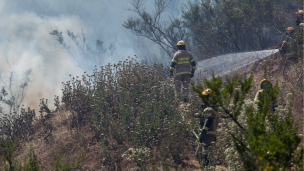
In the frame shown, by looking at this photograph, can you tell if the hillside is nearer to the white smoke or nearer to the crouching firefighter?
the crouching firefighter

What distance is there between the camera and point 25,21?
2558 cm

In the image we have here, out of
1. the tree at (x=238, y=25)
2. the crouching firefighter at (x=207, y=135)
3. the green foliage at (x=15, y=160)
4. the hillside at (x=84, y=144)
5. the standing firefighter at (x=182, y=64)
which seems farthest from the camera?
the tree at (x=238, y=25)

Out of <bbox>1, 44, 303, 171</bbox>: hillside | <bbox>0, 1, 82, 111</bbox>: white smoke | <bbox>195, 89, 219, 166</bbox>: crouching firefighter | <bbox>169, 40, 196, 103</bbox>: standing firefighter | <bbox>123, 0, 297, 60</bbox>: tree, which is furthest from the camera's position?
<bbox>0, 1, 82, 111</bbox>: white smoke

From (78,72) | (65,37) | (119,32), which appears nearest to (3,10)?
(65,37)

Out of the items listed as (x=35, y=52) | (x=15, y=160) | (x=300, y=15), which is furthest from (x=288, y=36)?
(x=35, y=52)

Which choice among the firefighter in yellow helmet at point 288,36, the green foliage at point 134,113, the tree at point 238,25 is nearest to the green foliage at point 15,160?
the green foliage at point 134,113

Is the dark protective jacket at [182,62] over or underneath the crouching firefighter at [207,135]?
over

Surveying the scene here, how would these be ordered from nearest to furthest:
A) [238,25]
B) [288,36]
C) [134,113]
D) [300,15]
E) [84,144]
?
[84,144] < [134,113] < [288,36] < [300,15] < [238,25]

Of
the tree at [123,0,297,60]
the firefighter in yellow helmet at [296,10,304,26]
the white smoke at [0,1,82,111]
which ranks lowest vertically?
the firefighter in yellow helmet at [296,10,304,26]

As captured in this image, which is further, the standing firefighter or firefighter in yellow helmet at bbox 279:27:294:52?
the standing firefighter

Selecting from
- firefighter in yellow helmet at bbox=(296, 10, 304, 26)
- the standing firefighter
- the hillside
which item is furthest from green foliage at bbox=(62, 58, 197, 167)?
firefighter in yellow helmet at bbox=(296, 10, 304, 26)

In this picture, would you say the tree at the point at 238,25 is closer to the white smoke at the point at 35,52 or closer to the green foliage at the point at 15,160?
the green foliage at the point at 15,160

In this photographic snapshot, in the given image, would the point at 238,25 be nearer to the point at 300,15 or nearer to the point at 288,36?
the point at 300,15

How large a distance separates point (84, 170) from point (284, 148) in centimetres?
350
